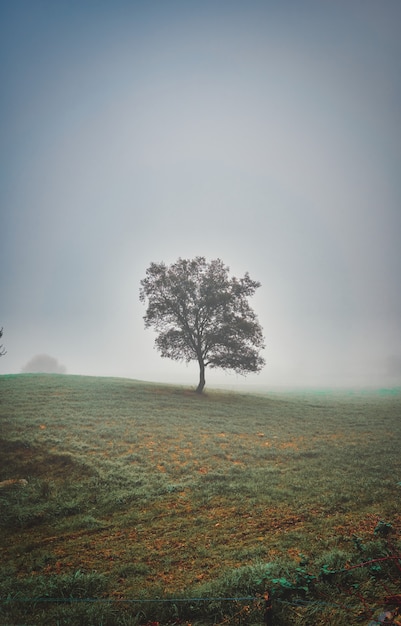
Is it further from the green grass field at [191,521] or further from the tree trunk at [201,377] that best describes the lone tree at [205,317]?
the green grass field at [191,521]

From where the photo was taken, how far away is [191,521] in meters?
8.16

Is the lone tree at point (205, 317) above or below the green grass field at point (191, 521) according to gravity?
above

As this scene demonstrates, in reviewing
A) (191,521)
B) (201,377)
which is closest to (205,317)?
(201,377)

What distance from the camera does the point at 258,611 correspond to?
4.42m

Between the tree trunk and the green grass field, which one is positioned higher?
the tree trunk

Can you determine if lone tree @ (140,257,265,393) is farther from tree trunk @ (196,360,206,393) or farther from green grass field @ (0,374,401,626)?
green grass field @ (0,374,401,626)

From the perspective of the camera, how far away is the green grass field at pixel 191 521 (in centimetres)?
473

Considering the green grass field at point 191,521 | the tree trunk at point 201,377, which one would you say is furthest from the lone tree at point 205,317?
the green grass field at point 191,521

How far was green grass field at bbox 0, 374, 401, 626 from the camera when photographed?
186 inches

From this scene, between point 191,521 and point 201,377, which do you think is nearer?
point 191,521

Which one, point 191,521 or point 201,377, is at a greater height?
point 201,377

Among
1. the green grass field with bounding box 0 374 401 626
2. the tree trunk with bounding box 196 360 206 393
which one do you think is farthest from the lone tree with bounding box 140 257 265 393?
the green grass field with bounding box 0 374 401 626

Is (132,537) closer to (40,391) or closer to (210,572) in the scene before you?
(210,572)

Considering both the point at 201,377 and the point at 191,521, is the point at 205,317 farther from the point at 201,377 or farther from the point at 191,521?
the point at 191,521
